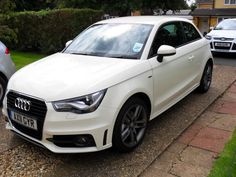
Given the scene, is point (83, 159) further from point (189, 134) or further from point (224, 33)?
point (224, 33)

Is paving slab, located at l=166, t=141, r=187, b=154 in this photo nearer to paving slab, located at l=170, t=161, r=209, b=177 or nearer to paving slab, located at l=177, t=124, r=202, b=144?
paving slab, located at l=177, t=124, r=202, b=144

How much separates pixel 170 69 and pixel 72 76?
5.45 ft

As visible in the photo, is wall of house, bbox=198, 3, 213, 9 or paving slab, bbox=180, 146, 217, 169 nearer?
paving slab, bbox=180, 146, 217, 169

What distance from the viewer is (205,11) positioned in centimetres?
4166

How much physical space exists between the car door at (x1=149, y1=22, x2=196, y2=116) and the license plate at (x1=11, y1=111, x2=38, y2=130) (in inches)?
66.7

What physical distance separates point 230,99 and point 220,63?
423 centimetres

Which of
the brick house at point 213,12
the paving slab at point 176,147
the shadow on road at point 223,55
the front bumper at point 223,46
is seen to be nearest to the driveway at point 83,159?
the paving slab at point 176,147

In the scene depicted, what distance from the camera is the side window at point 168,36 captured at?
4447 mm

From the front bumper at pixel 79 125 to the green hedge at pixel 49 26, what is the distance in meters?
8.93

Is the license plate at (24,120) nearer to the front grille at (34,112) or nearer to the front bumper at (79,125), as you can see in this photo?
the front grille at (34,112)

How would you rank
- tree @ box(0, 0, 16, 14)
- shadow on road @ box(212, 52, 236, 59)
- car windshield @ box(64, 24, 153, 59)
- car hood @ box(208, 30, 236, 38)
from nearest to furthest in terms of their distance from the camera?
car windshield @ box(64, 24, 153, 59) → tree @ box(0, 0, 16, 14) → car hood @ box(208, 30, 236, 38) → shadow on road @ box(212, 52, 236, 59)

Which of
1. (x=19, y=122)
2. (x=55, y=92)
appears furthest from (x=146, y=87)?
(x=19, y=122)

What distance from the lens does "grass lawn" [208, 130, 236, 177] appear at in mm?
3426

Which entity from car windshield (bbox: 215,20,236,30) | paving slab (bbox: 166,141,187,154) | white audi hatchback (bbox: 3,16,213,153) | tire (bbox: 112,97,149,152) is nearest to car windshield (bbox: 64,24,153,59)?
white audi hatchback (bbox: 3,16,213,153)
